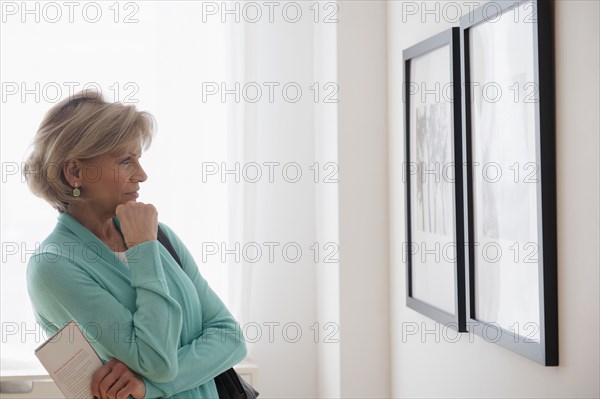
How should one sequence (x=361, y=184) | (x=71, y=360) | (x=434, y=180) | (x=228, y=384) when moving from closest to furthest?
(x=71, y=360) → (x=228, y=384) → (x=434, y=180) → (x=361, y=184)

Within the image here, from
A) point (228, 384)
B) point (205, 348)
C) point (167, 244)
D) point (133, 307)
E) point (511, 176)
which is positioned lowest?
point (228, 384)

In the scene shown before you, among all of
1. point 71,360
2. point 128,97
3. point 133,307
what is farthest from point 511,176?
point 128,97

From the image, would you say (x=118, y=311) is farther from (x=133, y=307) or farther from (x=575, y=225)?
(x=575, y=225)

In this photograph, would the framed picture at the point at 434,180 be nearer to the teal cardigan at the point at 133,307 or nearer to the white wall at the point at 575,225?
the white wall at the point at 575,225

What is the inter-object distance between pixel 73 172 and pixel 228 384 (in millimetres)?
613

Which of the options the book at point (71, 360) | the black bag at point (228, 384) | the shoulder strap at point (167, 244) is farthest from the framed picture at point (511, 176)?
the book at point (71, 360)

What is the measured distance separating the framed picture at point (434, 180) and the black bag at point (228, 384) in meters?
0.70

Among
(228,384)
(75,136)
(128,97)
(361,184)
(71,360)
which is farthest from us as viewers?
(128,97)

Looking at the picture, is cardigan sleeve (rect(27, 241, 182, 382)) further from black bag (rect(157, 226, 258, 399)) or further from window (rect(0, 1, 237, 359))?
window (rect(0, 1, 237, 359))

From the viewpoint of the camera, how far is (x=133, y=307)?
1.61 meters

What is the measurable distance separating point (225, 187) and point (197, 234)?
0.23 meters

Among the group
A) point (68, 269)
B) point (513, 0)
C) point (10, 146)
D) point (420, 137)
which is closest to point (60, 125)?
point (68, 269)

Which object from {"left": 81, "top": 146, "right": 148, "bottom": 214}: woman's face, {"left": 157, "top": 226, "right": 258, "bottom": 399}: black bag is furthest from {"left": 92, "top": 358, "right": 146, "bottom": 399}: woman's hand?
{"left": 81, "top": 146, "right": 148, "bottom": 214}: woman's face

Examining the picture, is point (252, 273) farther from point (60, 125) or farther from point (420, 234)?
point (60, 125)
